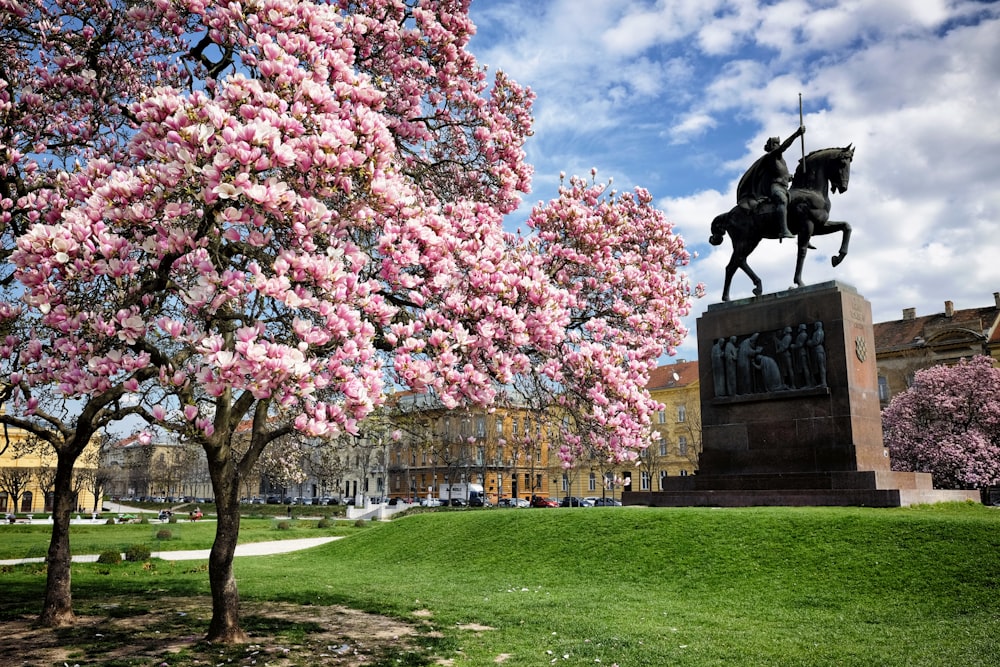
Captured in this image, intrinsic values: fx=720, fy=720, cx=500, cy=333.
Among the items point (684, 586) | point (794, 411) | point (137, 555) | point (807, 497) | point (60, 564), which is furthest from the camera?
point (137, 555)

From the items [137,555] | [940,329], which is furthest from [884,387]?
[137,555]

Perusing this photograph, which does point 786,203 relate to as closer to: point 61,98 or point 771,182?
point 771,182

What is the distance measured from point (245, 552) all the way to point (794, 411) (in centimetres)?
2117

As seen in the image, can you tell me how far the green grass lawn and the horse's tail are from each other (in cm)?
876

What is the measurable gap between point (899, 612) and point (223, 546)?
977cm

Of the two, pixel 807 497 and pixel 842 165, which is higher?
→ pixel 842 165

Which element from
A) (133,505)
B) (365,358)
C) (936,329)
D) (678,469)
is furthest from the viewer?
(133,505)

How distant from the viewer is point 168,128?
222 inches

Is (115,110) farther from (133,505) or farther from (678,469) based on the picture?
(133,505)

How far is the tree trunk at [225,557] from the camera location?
8945mm

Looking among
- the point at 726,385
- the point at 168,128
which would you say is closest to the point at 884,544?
the point at 726,385

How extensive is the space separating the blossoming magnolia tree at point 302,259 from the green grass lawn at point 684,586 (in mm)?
3196

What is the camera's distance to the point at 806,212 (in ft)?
65.3

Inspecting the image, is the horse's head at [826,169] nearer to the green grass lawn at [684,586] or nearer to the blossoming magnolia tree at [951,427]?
the green grass lawn at [684,586]
